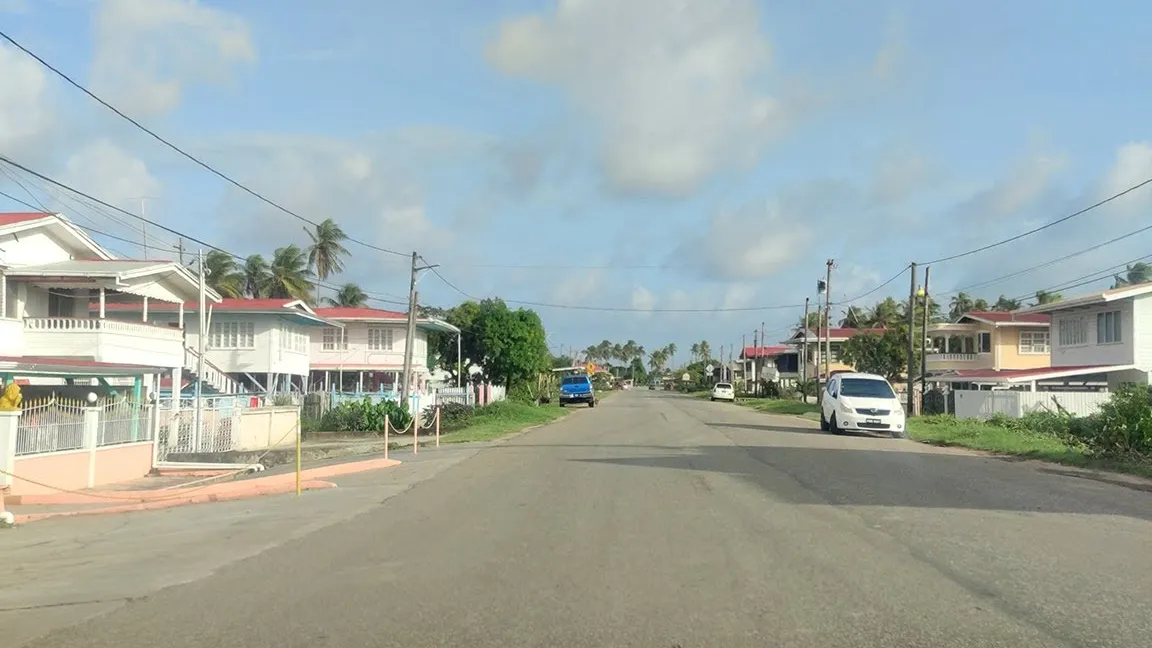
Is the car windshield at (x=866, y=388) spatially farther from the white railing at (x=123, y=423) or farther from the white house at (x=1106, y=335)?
Result: the white railing at (x=123, y=423)

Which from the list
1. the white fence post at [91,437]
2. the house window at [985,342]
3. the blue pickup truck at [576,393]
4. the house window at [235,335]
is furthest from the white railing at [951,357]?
the white fence post at [91,437]

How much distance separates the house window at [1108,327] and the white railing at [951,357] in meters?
20.4

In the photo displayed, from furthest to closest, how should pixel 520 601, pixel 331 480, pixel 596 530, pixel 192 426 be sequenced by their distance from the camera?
pixel 192 426
pixel 331 480
pixel 596 530
pixel 520 601

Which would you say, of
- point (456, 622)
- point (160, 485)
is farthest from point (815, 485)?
point (160, 485)

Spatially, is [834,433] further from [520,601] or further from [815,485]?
[520,601]

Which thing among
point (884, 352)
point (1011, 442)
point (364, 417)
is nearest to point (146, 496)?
point (364, 417)

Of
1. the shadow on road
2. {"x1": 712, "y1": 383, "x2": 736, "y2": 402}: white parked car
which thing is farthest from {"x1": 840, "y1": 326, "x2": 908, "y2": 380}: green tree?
the shadow on road

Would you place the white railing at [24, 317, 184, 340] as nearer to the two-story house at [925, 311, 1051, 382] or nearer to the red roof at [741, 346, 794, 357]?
the two-story house at [925, 311, 1051, 382]

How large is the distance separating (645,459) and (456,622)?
1291 centimetres

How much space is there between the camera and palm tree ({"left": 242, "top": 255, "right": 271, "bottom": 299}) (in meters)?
72.0

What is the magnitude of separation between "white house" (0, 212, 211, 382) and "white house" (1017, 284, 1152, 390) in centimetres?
Answer: 3372

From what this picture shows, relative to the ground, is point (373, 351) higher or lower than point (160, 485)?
higher

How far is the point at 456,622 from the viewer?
6910 millimetres

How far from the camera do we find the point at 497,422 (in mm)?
39906
